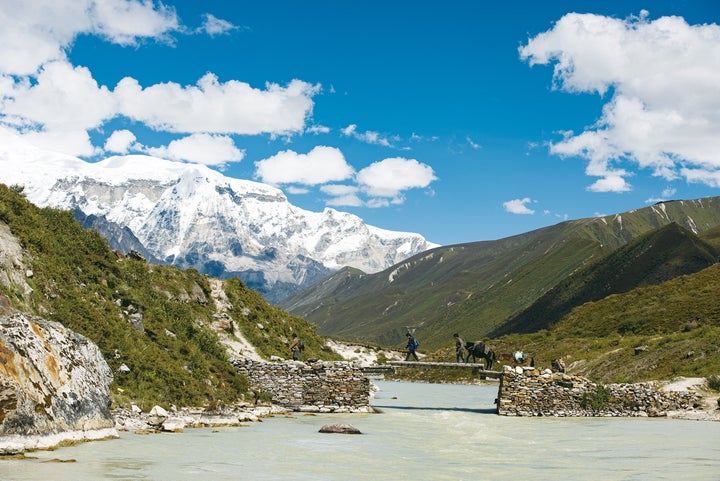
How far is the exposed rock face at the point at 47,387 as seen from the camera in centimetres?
2134

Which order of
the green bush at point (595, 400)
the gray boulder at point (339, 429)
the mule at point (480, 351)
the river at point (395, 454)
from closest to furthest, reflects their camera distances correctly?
the river at point (395, 454)
the gray boulder at point (339, 429)
the green bush at point (595, 400)
the mule at point (480, 351)

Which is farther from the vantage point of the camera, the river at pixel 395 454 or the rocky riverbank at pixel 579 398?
the rocky riverbank at pixel 579 398

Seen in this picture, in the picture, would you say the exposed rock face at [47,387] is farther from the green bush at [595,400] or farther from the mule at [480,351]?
the mule at [480,351]

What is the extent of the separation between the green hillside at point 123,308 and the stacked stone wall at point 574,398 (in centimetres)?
2043

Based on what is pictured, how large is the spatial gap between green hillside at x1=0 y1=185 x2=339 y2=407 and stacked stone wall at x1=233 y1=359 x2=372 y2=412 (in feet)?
7.59

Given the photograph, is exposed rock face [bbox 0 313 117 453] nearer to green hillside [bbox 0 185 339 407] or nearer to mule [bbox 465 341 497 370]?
green hillside [bbox 0 185 339 407]

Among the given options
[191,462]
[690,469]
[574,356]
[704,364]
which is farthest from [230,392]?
[574,356]

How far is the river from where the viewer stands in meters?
21.9

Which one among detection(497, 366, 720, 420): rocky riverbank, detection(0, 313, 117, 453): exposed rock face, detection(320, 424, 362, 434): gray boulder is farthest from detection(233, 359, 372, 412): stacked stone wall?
detection(0, 313, 117, 453): exposed rock face

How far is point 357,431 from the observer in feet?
119

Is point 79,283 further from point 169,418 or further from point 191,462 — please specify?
point 191,462

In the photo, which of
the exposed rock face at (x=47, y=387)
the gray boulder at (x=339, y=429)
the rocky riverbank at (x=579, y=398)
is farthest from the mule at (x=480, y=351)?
the exposed rock face at (x=47, y=387)

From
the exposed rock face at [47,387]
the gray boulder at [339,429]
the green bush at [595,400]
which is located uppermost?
the exposed rock face at [47,387]

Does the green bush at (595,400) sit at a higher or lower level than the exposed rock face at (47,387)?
lower
